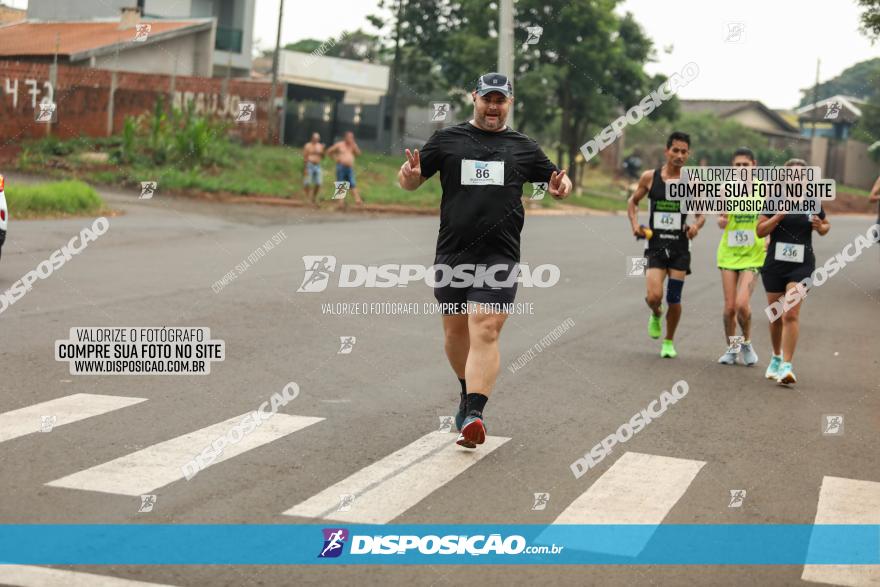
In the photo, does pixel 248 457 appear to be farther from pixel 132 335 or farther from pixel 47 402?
pixel 132 335

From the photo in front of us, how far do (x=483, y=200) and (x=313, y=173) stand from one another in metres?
24.1

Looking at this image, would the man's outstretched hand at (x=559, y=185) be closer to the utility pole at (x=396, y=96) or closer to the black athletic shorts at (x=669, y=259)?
the black athletic shorts at (x=669, y=259)

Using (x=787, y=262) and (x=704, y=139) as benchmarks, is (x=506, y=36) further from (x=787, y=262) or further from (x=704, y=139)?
(x=704, y=139)

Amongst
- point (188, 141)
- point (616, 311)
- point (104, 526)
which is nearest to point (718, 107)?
point (188, 141)

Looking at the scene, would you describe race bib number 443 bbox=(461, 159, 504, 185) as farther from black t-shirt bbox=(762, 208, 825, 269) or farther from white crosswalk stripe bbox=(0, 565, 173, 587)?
black t-shirt bbox=(762, 208, 825, 269)

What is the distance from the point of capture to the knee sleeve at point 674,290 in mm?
11758

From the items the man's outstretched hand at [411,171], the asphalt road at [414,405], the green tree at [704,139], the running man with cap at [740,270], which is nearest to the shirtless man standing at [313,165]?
the asphalt road at [414,405]

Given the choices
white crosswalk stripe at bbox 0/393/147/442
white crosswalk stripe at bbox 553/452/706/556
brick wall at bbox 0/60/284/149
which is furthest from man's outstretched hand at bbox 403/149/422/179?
brick wall at bbox 0/60/284/149

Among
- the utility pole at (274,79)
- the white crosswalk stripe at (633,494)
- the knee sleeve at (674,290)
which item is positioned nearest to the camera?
the white crosswalk stripe at (633,494)

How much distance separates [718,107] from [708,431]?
3032 inches

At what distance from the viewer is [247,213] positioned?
28.4m

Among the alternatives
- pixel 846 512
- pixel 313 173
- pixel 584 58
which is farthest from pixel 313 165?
pixel 846 512

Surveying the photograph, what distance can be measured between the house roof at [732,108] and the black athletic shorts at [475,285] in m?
74.5

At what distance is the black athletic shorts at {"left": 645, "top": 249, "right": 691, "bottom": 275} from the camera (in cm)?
1180
